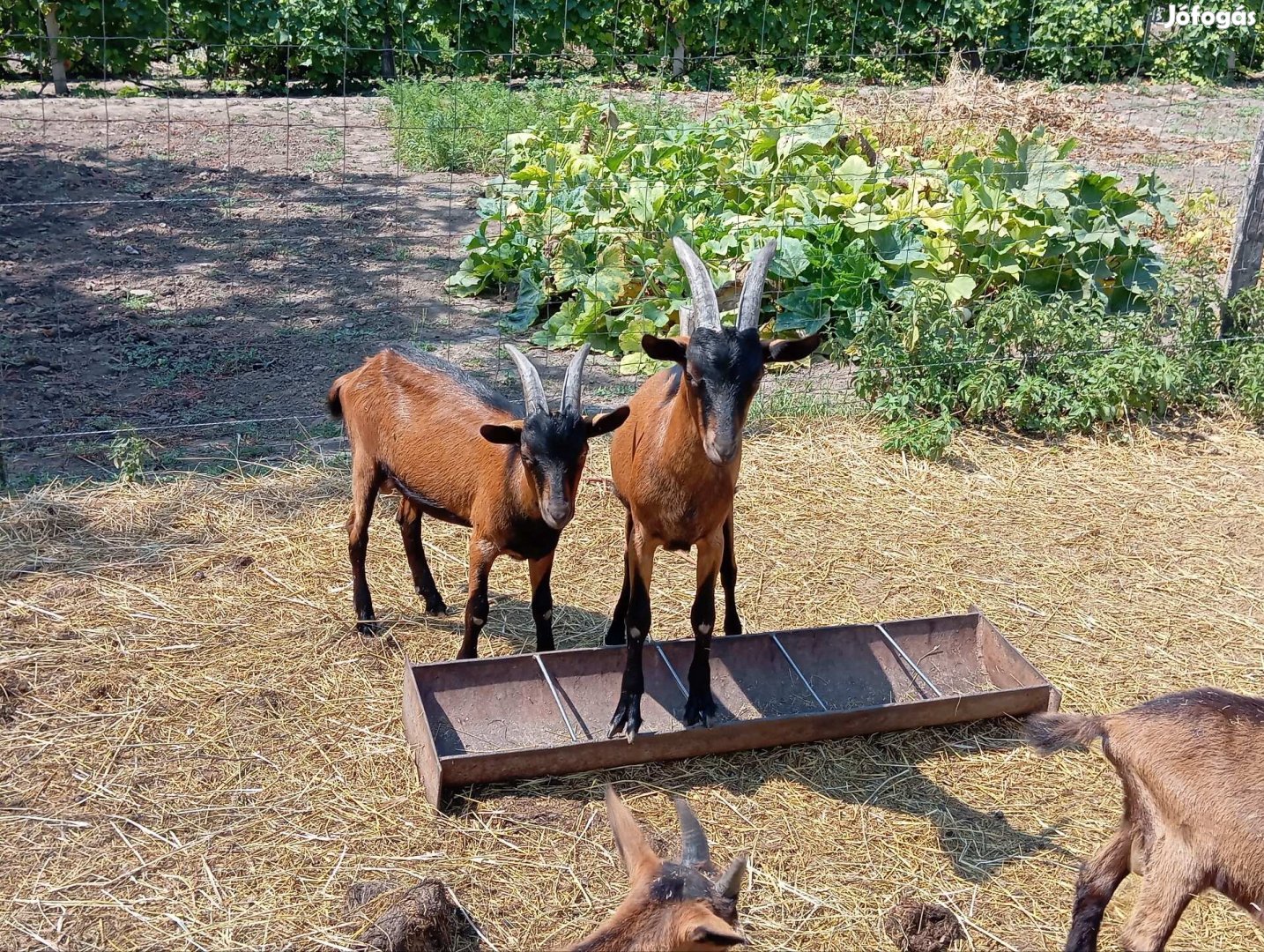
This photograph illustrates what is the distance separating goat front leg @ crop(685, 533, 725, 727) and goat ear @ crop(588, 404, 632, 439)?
0.65 meters

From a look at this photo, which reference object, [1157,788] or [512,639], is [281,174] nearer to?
[512,639]

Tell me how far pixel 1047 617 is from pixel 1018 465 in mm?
1940

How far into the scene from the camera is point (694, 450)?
4.99 m

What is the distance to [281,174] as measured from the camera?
13594mm

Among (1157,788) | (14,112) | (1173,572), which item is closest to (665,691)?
(1157,788)

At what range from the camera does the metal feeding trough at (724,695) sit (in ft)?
16.6

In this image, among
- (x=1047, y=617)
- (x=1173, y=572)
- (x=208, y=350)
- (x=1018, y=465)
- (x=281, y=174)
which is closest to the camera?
(x=1047, y=617)

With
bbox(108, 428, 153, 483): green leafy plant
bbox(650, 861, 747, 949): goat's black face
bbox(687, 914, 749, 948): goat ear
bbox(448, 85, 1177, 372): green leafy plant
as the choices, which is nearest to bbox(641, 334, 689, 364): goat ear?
bbox(650, 861, 747, 949): goat's black face

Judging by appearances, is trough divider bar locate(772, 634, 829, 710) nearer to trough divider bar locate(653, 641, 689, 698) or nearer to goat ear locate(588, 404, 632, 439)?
trough divider bar locate(653, 641, 689, 698)

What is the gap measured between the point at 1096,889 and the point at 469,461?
3.22 meters

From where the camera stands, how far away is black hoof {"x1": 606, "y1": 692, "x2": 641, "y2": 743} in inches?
202

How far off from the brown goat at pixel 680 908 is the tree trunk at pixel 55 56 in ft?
50.4

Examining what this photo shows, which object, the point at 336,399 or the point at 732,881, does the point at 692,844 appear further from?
the point at 336,399

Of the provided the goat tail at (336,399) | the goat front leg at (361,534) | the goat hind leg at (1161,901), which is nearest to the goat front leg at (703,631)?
the goat front leg at (361,534)
